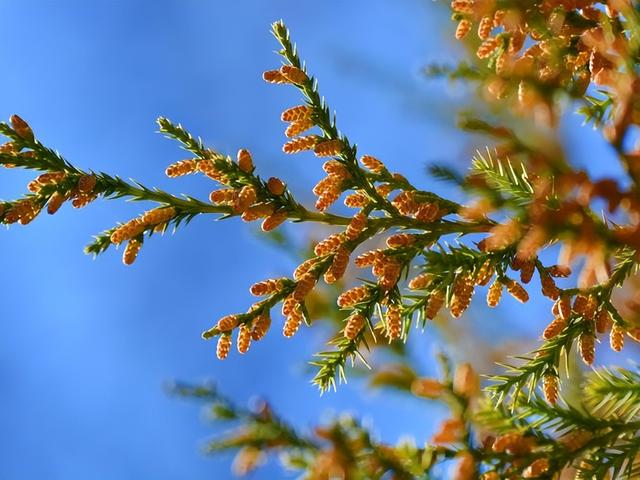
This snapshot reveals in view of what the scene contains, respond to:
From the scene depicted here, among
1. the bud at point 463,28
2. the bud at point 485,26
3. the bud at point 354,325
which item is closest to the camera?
the bud at point 354,325

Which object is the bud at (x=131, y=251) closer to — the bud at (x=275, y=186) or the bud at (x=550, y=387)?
the bud at (x=275, y=186)

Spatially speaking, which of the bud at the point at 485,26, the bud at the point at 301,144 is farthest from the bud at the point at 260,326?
the bud at the point at 485,26

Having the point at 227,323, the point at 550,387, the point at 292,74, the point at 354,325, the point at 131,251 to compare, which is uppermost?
the point at 292,74

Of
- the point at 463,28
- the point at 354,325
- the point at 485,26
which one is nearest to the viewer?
the point at 354,325

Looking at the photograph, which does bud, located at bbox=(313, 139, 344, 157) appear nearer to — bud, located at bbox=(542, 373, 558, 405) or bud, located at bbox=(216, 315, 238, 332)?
bud, located at bbox=(216, 315, 238, 332)

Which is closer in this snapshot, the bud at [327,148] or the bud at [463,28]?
the bud at [327,148]

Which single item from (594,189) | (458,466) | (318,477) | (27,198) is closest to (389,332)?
(458,466)

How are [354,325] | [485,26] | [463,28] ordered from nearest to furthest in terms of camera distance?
1. [354,325]
2. [485,26]
3. [463,28]

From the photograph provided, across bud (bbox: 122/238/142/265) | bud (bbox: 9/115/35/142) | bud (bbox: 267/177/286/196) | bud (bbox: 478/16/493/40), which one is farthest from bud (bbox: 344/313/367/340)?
bud (bbox: 9/115/35/142)

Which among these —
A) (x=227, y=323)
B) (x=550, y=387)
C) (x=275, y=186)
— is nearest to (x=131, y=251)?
(x=227, y=323)

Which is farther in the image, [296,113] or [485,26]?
[485,26]

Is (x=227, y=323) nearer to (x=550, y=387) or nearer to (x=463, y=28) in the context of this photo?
(x=550, y=387)
